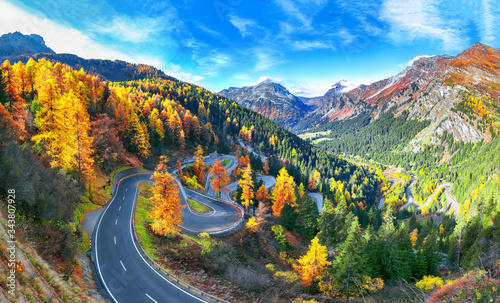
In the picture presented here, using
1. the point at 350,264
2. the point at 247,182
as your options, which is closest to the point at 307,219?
the point at 247,182

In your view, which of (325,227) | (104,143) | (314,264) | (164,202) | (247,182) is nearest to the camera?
(164,202)

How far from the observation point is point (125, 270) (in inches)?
758

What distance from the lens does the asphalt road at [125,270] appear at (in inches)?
667

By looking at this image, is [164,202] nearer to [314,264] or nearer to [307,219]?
[314,264]

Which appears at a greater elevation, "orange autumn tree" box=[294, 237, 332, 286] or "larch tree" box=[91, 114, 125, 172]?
"larch tree" box=[91, 114, 125, 172]

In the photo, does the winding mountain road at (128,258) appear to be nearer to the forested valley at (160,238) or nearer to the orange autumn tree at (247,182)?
the forested valley at (160,238)

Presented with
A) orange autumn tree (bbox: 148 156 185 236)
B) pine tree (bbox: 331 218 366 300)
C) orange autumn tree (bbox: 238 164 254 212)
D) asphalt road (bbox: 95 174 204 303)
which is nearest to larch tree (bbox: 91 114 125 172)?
asphalt road (bbox: 95 174 204 303)

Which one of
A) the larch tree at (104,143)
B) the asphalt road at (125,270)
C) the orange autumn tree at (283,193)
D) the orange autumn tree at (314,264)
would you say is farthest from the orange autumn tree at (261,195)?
the larch tree at (104,143)

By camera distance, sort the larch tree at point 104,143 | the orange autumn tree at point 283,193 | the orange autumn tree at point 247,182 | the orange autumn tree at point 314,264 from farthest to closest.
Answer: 1. the orange autumn tree at point 283,193
2. the orange autumn tree at point 247,182
3. the larch tree at point 104,143
4. the orange autumn tree at point 314,264

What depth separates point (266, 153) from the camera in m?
136

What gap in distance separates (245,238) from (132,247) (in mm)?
17002

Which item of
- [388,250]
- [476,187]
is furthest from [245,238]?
[476,187]

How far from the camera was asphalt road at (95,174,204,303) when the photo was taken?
16953 millimetres

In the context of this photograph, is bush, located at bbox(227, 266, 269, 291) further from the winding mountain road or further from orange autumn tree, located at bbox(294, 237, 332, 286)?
orange autumn tree, located at bbox(294, 237, 332, 286)
